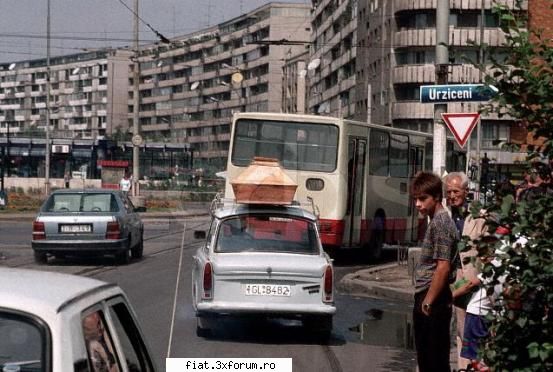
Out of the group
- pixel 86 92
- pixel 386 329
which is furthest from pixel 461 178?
pixel 86 92

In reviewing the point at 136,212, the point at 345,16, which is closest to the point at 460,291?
the point at 136,212

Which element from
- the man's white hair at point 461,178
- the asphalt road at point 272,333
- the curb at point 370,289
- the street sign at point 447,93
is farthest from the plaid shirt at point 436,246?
the curb at point 370,289

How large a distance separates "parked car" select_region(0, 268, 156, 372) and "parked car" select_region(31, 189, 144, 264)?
17917mm

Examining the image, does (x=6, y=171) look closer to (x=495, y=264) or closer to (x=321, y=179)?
(x=321, y=179)

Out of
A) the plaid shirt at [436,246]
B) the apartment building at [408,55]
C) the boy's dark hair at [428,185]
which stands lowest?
the plaid shirt at [436,246]

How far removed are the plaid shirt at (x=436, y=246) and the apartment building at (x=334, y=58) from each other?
7129cm

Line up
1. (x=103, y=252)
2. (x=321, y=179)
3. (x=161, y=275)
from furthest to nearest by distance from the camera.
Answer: (x=321, y=179), (x=103, y=252), (x=161, y=275)

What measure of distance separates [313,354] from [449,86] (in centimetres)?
602

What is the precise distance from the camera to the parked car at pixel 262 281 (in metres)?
12.5

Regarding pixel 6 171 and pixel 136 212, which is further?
pixel 6 171

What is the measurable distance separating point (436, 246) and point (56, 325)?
538 cm

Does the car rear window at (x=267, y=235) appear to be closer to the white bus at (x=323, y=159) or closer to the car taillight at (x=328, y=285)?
the car taillight at (x=328, y=285)

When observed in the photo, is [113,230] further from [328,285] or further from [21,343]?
[21,343]

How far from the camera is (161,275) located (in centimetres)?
2072
